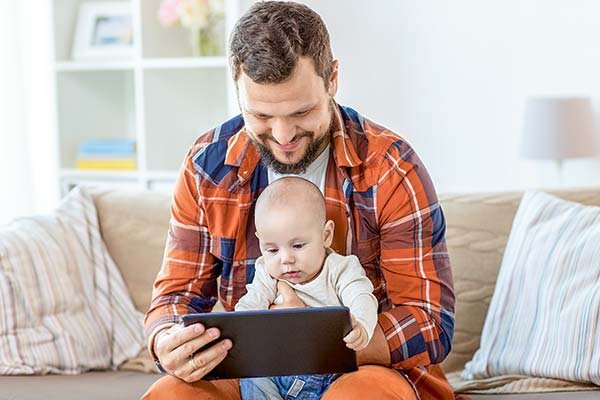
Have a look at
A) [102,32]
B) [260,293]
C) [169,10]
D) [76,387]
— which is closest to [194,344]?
[260,293]

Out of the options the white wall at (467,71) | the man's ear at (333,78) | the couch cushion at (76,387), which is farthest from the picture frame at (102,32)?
the man's ear at (333,78)

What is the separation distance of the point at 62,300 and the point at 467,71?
226cm

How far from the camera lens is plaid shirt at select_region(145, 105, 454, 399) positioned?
6.44ft

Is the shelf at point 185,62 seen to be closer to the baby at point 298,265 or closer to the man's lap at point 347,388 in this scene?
the baby at point 298,265

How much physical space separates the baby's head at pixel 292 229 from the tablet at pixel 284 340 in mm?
215

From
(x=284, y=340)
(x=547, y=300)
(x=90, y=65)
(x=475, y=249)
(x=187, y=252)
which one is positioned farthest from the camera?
(x=90, y=65)

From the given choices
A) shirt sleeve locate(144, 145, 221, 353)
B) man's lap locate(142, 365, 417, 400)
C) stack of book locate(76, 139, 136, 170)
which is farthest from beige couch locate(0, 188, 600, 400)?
stack of book locate(76, 139, 136, 170)

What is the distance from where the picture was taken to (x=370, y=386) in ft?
5.74

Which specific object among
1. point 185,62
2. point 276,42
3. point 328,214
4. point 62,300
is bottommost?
point 62,300

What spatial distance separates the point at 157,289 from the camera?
2.08 meters

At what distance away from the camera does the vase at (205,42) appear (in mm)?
4359

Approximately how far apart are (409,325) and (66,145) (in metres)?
2.81

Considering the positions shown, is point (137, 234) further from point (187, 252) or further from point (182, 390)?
point (182, 390)

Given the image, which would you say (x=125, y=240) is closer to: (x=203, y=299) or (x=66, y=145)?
(x=203, y=299)
